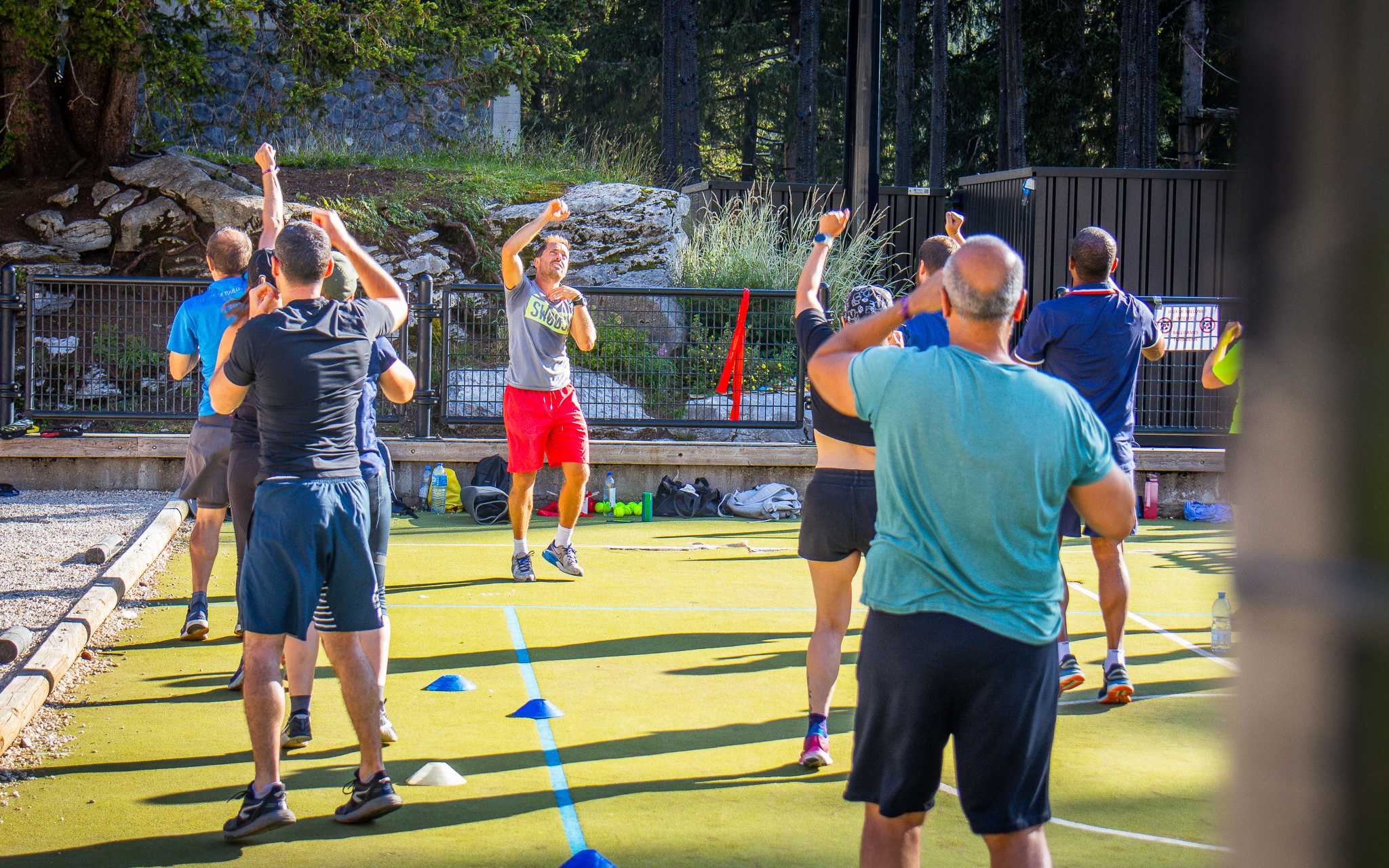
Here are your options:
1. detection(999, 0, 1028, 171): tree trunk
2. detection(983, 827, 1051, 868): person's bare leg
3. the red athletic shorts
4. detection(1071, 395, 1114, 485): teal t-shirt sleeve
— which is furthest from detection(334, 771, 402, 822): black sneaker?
detection(999, 0, 1028, 171): tree trunk

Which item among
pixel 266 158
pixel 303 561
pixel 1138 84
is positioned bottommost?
pixel 303 561

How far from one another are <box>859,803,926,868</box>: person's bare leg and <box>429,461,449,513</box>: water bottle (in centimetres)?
958

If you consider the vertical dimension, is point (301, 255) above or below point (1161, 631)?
above

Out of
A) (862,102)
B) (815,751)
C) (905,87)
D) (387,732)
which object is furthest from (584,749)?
(905,87)

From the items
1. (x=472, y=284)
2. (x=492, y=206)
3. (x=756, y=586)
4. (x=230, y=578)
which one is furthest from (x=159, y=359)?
(x=756, y=586)

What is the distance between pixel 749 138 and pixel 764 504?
99.1 ft

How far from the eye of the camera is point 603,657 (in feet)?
21.2

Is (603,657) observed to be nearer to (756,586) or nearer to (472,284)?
(756,586)

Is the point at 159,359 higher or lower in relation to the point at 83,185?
lower

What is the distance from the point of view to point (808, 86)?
30.7 metres

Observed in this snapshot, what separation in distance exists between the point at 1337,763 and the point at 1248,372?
21 cm

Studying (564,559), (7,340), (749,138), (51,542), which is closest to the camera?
(564,559)

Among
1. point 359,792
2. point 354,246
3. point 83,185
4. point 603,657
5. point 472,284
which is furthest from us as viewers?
point 83,185

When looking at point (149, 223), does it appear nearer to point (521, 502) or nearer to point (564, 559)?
point (521, 502)
